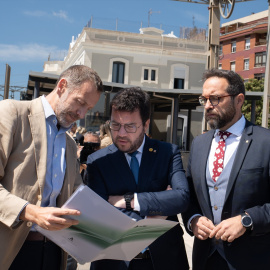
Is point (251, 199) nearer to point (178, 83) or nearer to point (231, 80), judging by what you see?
point (231, 80)

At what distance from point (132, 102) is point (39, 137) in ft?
2.00

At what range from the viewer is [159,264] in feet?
7.16

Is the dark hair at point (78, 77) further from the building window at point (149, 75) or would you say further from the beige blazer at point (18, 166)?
the building window at point (149, 75)

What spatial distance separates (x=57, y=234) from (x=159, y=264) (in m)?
0.66

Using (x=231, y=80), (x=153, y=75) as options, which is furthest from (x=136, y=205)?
(x=153, y=75)

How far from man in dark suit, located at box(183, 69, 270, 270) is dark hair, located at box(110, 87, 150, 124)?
471mm

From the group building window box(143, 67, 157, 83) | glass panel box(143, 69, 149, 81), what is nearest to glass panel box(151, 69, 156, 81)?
building window box(143, 67, 157, 83)

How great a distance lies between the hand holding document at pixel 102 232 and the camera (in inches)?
71.7

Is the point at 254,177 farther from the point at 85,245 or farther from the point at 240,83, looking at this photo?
the point at 85,245

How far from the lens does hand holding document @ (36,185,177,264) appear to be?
1.82 m

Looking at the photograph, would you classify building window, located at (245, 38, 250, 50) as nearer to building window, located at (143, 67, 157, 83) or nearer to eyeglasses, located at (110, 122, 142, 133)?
building window, located at (143, 67, 157, 83)

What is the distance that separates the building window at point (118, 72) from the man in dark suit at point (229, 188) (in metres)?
30.3

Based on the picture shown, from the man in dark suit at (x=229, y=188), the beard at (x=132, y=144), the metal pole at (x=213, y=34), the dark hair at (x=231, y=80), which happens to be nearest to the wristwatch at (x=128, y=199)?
the beard at (x=132, y=144)

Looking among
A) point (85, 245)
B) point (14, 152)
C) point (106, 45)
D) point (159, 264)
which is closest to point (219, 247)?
point (159, 264)
